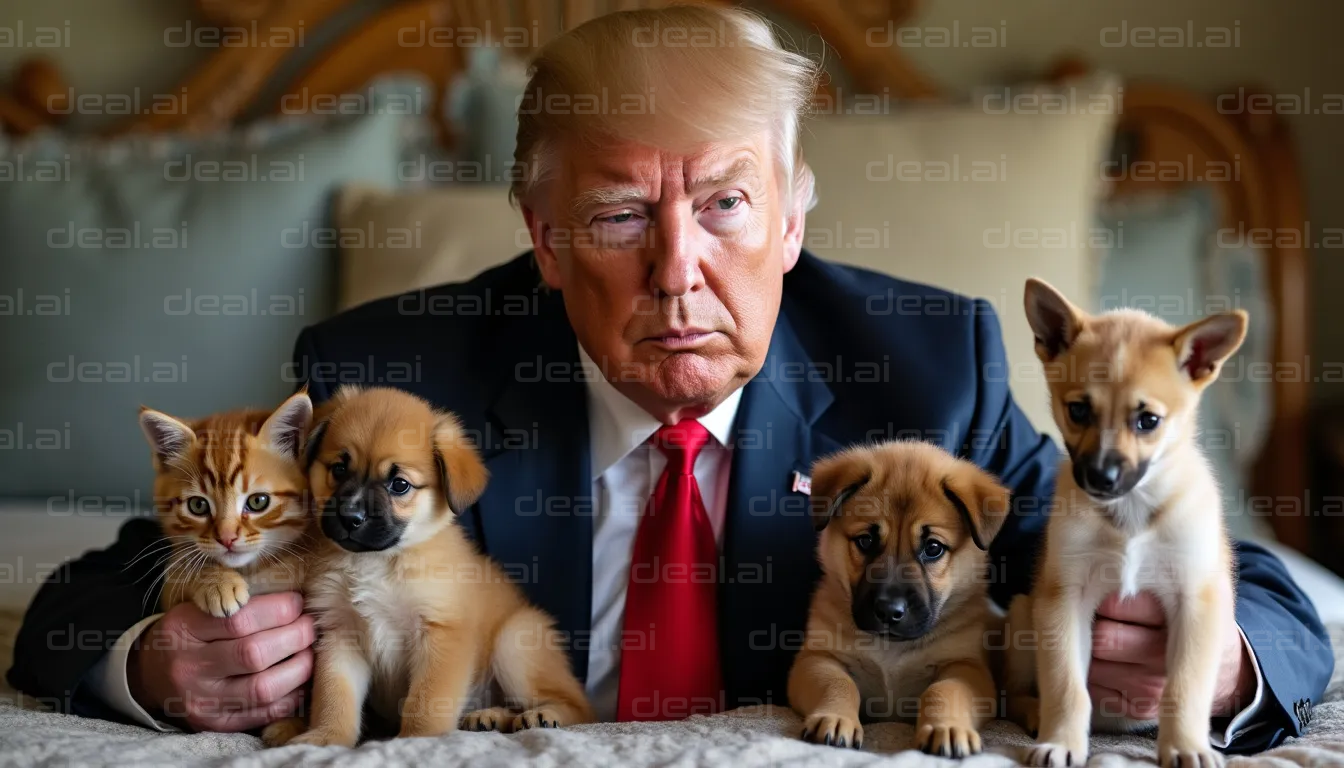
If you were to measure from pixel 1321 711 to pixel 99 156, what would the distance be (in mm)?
2743

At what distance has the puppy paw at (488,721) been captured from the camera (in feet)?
4.99

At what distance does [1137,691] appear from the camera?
4.64 feet

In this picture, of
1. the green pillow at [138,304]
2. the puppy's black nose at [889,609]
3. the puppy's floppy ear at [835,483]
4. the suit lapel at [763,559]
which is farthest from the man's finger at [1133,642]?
the green pillow at [138,304]

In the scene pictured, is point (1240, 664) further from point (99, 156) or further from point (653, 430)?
point (99, 156)

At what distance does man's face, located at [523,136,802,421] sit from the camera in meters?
1.60

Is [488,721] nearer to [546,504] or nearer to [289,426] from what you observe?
[546,504]

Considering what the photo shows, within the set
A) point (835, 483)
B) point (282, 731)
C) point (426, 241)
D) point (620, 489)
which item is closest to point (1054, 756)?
point (835, 483)

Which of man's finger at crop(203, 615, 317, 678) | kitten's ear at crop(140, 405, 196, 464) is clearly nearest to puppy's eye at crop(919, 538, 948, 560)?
man's finger at crop(203, 615, 317, 678)

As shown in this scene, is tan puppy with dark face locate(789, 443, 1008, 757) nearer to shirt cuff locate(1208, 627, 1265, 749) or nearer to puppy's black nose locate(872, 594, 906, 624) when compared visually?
puppy's black nose locate(872, 594, 906, 624)

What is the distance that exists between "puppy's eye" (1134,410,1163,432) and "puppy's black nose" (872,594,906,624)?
338mm

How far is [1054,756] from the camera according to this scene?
1.28 m

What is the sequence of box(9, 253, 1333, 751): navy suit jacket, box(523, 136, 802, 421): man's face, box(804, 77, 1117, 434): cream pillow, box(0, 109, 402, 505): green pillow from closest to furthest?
box(523, 136, 802, 421): man's face < box(9, 253, 1333, 751): navy suit jacket < box(804, 77, 1117, 434): cream pillow < box(0, 109, 402, 505): green pillow

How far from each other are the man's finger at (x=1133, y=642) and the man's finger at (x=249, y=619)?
1004 mm

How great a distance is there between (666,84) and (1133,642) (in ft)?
3.02
